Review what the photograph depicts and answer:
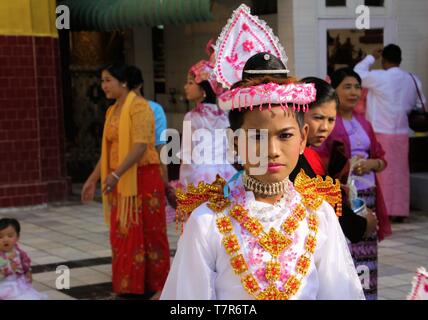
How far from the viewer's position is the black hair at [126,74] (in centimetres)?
577

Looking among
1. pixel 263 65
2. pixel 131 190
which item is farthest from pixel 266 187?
pixel 131 190

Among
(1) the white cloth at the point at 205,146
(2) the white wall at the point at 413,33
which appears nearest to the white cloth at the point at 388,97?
(2) the white wall at the point at 413,33

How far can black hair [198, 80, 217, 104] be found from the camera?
5761 mm

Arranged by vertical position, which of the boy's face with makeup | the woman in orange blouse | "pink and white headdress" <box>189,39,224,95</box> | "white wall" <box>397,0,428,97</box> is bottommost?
the woman in orange blouse

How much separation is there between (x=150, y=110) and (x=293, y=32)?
352cm

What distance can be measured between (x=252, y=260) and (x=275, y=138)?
15.0 inches

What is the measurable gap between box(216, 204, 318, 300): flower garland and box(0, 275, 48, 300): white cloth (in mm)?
2947

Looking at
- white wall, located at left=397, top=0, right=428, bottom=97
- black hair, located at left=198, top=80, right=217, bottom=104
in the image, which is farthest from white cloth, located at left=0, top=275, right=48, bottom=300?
white wall, located at left=397, top=0, right=428, bottom=97

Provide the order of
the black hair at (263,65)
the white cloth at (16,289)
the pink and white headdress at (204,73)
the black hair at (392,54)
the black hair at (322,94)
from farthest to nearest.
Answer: the black hair at (392,54) < the pink and white headdress at (204,73) < the white cloth at (16,289) < the black hair at (322,94) < the black hair at (263,65)

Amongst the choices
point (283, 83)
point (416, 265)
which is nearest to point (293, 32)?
point (416, 265)

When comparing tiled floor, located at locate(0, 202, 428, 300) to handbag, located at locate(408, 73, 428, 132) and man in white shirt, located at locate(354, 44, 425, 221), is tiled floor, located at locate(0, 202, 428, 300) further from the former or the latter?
handbag, located at locate(408, 73, 428, 132)

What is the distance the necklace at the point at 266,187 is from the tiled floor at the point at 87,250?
3251mm

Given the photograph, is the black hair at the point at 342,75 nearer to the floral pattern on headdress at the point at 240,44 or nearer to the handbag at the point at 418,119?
the floral pattern on headdress at the point at 240,44
